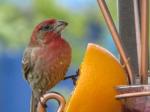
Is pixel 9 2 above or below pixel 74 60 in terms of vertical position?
above

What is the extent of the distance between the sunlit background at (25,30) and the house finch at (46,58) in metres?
0.74

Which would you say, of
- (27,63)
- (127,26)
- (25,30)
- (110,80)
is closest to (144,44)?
(110,80)

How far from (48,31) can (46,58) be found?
0.34 feet

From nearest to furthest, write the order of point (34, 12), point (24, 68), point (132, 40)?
point (132, 40) < point (24, 68) < point (34, 12)

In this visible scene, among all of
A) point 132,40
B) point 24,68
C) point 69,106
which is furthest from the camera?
point 24,68

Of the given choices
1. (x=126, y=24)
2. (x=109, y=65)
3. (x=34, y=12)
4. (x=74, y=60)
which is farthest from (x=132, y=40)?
(x=34, y=12)

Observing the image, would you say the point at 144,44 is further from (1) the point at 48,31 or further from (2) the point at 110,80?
(1) the point at 48,31

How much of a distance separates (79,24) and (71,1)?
10cm

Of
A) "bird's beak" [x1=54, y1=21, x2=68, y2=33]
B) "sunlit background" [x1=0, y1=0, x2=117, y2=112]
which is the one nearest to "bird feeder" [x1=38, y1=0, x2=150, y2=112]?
"bird's beak" [x1=54, y1=21, x2=68, y2=33]

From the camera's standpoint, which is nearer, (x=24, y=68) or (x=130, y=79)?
(x=130, y=79)

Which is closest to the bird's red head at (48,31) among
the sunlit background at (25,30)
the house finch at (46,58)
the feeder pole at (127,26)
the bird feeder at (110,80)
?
the house finch at (46,58)

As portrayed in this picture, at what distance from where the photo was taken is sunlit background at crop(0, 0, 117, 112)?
210cm

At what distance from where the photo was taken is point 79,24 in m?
2.14

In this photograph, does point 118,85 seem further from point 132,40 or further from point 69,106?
point 132,40
